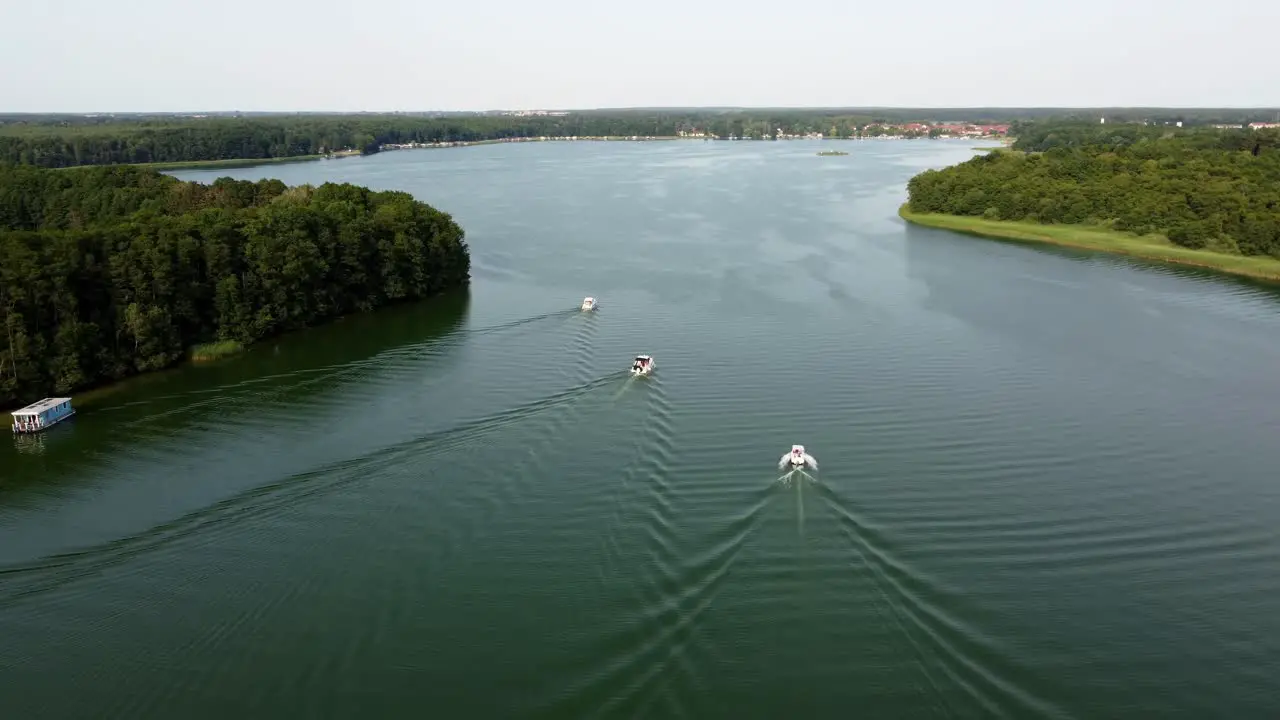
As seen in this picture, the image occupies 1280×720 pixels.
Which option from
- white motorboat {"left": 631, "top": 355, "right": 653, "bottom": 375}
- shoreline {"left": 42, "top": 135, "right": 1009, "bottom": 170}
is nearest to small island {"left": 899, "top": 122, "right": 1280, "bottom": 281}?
white motorboat {"left": 631, "top": 355, "right": 653, "bottom": 375}

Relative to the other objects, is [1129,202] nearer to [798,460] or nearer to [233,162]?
[798,460]

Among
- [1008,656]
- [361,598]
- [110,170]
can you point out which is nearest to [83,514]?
[361,598]

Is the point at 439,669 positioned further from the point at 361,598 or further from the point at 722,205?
the point at 722,205

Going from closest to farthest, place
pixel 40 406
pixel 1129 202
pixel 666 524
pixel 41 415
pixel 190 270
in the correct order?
pixel 666 524
pixel 41 415
pixel 40 406
pixel 190 270
pixel 1129 202

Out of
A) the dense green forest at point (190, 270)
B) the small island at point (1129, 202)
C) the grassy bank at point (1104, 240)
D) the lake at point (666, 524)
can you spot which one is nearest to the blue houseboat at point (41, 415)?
the lake at point (666, 524)

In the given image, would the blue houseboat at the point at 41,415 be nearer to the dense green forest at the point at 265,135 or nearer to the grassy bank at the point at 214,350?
the grassy bank at the point at 214,350

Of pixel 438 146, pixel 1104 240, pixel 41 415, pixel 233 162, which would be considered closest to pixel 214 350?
pixel 41 415

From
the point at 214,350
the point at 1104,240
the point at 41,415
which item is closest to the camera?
the point at 41,415
